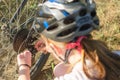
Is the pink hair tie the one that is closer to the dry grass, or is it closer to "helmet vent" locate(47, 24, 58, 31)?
"helmet vent" locate(47, 24, 58, 31)

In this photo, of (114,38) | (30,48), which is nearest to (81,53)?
(30,48)

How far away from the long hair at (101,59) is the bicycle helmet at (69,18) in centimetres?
8

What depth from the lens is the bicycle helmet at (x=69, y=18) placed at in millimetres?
2281

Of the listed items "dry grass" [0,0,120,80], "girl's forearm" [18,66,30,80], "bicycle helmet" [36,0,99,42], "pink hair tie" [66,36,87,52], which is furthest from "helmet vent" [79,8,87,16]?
"dry grass" [0,0,120,80]

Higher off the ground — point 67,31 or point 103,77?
point 67,31

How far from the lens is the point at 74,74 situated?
2.31 m

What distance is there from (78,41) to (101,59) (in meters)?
0.17

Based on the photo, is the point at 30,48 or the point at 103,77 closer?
the point at 103,77

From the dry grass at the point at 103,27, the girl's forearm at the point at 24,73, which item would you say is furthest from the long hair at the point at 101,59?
the dry grass at the point at 103,27

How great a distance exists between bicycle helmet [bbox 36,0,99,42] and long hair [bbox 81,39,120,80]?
8cm

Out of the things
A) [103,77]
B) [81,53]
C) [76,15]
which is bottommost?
[103,77]

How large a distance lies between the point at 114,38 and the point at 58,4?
2286 millimetres

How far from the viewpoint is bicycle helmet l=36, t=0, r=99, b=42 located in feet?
7.48

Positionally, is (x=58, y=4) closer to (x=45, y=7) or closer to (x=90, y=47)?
(x=45, y=7)
